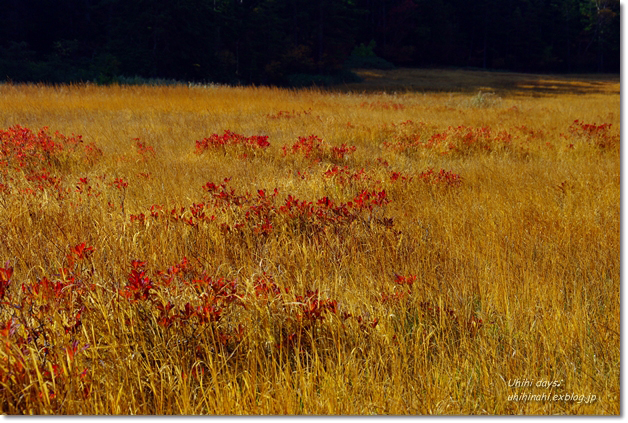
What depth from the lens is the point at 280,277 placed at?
253cm

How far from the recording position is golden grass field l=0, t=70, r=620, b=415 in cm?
166

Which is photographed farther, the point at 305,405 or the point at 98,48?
the point at 98,48

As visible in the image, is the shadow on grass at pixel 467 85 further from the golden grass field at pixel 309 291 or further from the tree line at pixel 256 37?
the golden grass field at pixel 309 291

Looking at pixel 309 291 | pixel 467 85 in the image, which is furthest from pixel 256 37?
pixel 309 291

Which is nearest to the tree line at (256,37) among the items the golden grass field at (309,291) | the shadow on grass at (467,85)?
the shadow on grass at (467,85)

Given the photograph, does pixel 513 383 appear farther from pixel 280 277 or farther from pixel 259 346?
pixel 280 277

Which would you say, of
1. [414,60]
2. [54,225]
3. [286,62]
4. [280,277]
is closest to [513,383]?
[280,277]

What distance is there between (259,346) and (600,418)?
1.19m

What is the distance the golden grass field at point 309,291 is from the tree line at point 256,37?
63.2 feet

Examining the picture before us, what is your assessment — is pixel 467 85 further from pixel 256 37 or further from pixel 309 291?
pixel 309 291

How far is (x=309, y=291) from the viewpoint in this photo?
7.02ft

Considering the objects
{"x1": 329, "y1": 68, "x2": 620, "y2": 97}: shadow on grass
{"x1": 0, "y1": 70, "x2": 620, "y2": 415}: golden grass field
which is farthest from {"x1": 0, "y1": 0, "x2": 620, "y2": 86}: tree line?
{"x1": 0, "y1": 70, "x2": 620, "y2": 415}: golden grass field

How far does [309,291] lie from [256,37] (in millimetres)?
33078

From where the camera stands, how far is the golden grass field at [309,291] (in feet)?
5.45
